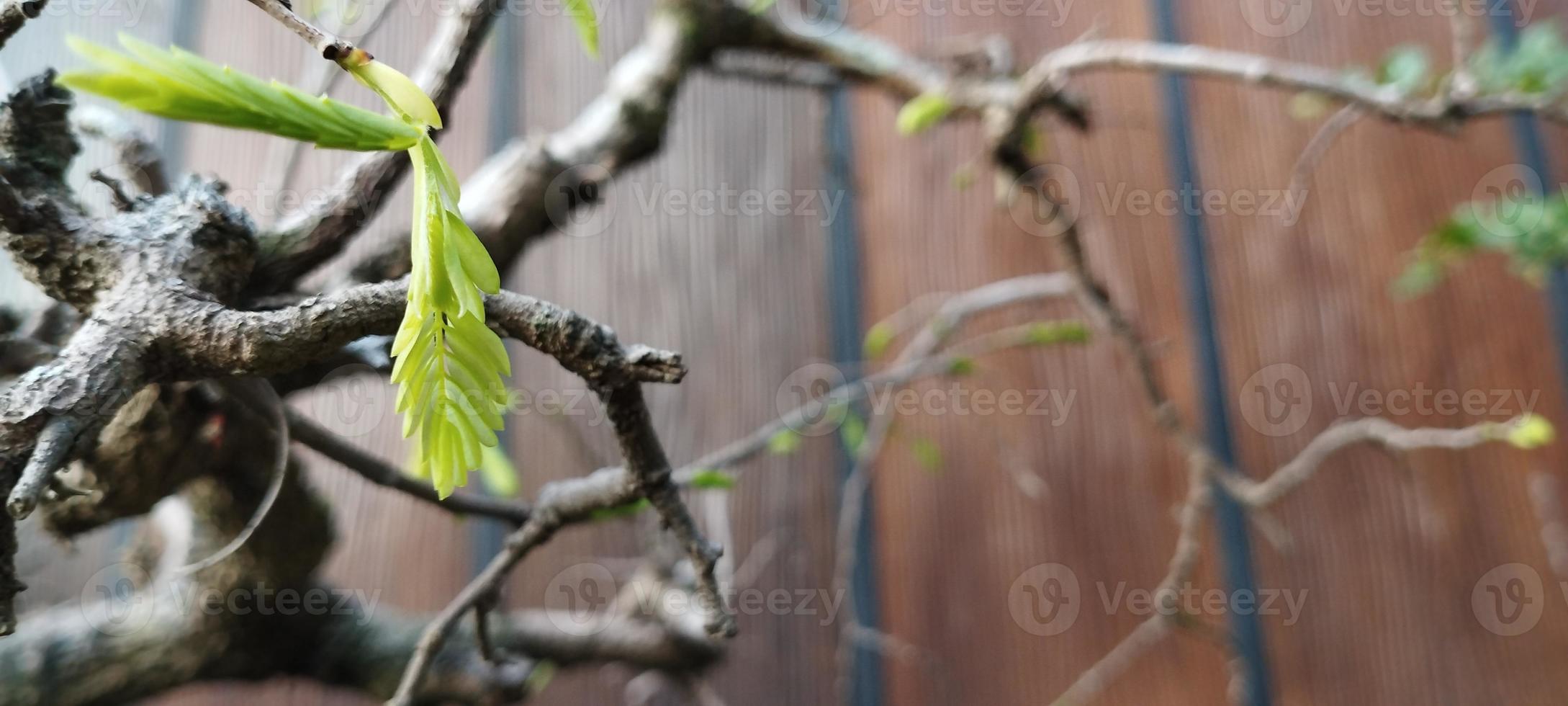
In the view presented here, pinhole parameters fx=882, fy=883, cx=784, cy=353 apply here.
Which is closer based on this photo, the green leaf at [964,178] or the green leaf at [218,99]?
the green leaf at [218,99]

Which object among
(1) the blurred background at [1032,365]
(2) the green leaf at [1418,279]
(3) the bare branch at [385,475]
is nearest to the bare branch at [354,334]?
(3) the bare branch at [385,475]

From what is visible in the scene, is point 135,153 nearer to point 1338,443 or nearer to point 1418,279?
point 1338,443

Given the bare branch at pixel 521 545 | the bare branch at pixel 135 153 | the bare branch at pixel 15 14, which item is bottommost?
Answer: the bare branch at pixel 521 545

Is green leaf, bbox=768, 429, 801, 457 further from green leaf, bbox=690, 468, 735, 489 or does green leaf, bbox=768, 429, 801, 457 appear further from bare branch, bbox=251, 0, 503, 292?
bare branch, bbox=251, 0, 503, 292

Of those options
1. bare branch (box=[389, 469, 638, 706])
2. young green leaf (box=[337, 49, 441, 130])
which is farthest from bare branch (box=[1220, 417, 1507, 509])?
young green leaf (box=[337, 49, 441, 130])

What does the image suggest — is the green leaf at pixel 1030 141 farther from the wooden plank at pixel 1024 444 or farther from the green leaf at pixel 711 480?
the green leaf at pixel 711 480

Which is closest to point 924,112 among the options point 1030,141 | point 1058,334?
point 1030,141
